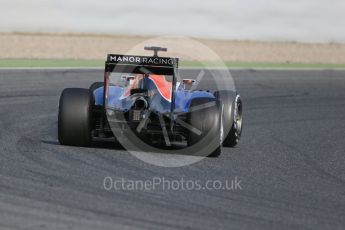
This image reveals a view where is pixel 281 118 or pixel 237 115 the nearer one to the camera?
pixel 237 115

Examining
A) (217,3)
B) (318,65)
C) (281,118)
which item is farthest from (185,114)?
(217,3)

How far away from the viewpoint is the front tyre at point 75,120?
10.4 meters

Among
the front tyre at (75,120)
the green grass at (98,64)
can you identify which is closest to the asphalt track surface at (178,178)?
the front tyre at (75,120)

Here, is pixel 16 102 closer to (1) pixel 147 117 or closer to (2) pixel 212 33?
(1) pixel 147 117

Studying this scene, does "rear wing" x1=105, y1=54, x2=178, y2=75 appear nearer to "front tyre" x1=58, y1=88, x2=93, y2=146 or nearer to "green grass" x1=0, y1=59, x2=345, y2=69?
"front tyre" x1=58, y1=88, x2=93, y2=146

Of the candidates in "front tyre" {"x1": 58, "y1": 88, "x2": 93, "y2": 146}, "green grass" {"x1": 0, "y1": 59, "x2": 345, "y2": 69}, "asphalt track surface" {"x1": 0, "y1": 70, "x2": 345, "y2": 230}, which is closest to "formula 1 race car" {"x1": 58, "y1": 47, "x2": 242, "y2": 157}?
"front tyre" {"x1": 58, "y1": 88, "x2": 93, "y2": 146}

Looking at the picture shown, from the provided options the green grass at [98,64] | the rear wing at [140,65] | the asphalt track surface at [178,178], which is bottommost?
the green grass at [98,64]

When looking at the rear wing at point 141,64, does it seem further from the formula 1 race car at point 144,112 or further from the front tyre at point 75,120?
the front tyre at point 75,120

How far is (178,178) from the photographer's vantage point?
29.5 feet

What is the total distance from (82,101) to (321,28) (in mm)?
23447

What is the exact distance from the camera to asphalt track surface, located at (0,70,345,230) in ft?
23.3

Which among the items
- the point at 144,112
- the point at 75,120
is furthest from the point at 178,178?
the point at 75,120

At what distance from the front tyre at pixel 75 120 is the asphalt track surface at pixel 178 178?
17cm

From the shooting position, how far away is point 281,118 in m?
15.2
